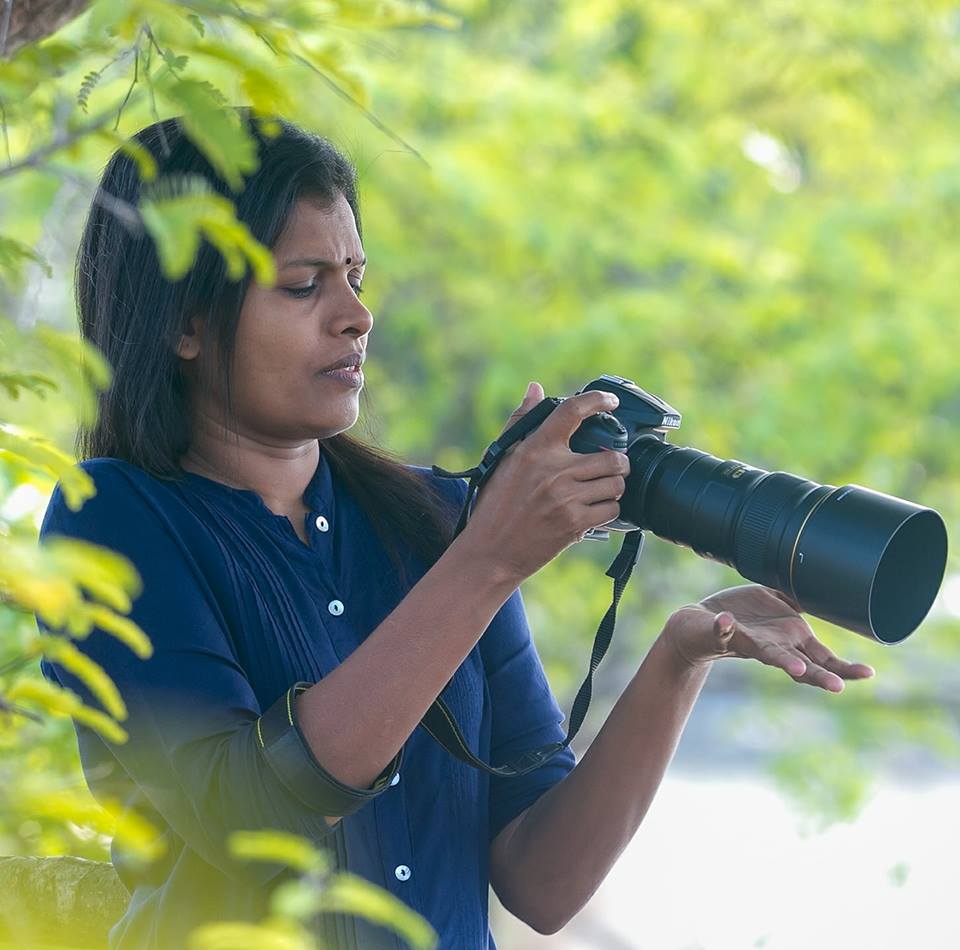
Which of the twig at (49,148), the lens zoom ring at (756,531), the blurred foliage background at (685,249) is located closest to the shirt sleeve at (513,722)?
the lens zoom ring at (756,531)

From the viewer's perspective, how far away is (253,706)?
1.17 meters

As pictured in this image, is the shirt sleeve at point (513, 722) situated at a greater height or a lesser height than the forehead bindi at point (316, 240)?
lesser

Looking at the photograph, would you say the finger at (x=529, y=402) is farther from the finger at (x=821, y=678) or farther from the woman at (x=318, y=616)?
the finger at (x=821, y=678)

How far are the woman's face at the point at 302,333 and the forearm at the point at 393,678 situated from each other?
0.80 feet

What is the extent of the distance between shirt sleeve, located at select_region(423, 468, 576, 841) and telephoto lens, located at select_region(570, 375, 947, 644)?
0.64 ft

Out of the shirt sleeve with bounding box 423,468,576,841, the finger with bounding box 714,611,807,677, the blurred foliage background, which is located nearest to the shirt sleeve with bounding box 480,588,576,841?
the shirt sleeve with bounding box 423,468,576,841

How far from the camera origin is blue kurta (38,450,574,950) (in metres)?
1.12

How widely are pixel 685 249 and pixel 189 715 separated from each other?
10.9 ft

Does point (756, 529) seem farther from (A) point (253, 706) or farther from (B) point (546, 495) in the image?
(A) point (253, 706)

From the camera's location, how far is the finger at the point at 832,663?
125 cm

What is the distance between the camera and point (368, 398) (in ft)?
5.65

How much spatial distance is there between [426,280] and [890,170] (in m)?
1.52

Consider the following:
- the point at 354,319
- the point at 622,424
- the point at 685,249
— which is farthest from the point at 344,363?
the point at 685,249

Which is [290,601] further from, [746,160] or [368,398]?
[746,160]
